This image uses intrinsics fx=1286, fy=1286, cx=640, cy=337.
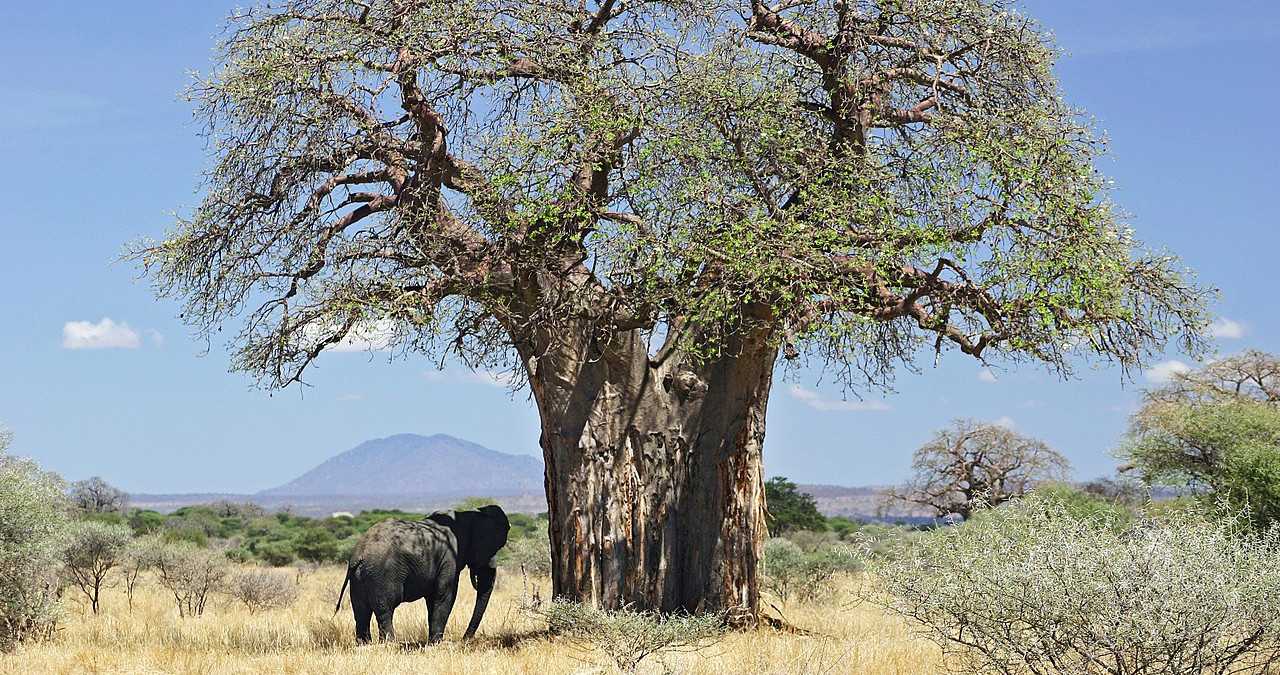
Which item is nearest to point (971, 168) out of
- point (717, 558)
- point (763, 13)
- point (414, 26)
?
point (763, 13)

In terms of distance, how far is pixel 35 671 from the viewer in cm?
1280

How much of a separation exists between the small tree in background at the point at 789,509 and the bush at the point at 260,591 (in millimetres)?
19307

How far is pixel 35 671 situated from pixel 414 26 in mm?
7746

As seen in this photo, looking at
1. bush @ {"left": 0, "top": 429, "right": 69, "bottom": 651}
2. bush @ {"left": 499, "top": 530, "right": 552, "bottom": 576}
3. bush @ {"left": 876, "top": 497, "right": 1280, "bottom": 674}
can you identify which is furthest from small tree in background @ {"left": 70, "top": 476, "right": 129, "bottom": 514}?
bush @ {"left": 876, "top": 497, "right": 1280, "bottom": 674}

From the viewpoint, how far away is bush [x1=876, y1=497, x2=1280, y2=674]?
856cm

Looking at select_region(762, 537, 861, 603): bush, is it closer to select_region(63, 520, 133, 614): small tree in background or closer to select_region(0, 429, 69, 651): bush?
select_region(63, 520, 133, 614): small tree in background

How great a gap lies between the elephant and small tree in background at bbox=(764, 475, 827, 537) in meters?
23.8

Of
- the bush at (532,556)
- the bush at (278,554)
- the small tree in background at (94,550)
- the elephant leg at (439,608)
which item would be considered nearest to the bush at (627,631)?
the elephant leg at (439,608)

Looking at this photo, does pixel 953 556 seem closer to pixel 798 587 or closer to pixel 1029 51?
pixel 1029 51

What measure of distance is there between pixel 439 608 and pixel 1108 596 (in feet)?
27.5

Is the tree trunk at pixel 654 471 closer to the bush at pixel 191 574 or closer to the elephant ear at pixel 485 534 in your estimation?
the elephant ear at pixel 485 534

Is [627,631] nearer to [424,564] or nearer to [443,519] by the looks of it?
[424,564]

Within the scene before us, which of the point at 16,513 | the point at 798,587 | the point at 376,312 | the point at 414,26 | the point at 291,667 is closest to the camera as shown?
the point at 291,667

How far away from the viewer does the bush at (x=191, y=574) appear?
21328 millimetres
